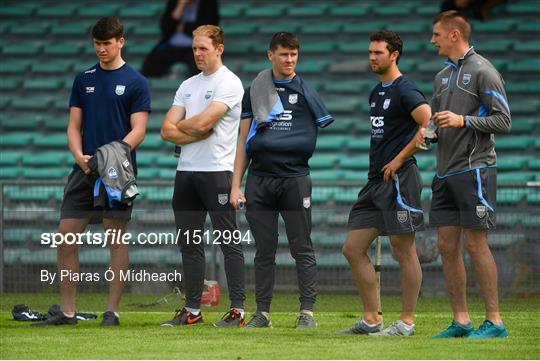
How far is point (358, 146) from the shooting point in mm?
14109

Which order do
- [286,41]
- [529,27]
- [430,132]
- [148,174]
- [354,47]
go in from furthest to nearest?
1. [354,47]
2. [529,27]
3. [148,174]
4. [286,41]
5. [430,132]

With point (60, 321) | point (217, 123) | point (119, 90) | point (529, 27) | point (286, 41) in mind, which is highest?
point (529, 27)

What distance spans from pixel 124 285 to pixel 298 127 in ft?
5.32

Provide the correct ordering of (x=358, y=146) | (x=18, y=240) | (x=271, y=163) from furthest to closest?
(x=358, y=146) < (x=18, y=240) < (x=271, y=163)

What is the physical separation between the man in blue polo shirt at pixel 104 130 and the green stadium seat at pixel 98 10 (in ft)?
26.8

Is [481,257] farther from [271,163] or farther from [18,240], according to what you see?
[18,240]

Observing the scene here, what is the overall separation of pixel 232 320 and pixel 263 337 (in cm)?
81

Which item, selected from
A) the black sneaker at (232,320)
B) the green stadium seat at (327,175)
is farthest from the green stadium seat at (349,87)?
the black sneaker at (232,320)

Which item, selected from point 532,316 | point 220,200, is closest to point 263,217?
point 220,200

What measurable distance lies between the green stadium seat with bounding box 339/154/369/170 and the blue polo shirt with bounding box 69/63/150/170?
5467 millimetres

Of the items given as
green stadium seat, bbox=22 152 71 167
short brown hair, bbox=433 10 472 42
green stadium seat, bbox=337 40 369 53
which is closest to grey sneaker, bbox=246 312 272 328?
short brown hair, bbox=433 10 472 42

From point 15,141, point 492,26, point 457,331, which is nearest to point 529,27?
point 492,26

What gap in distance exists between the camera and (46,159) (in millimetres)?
14516

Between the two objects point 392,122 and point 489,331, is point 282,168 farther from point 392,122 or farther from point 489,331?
point 489,331
